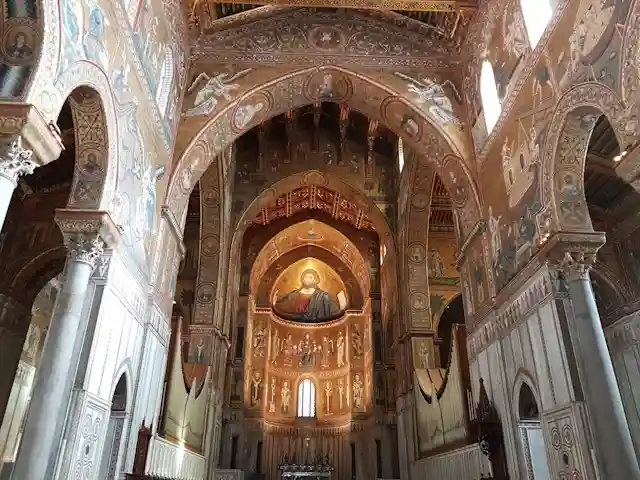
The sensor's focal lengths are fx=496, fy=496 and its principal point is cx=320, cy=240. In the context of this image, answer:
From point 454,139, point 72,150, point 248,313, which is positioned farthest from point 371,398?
point 72,150

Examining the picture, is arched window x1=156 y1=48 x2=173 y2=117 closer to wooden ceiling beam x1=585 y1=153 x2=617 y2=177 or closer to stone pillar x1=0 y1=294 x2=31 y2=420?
stone pillar x1=0 y1=294 x2=31 y2=420

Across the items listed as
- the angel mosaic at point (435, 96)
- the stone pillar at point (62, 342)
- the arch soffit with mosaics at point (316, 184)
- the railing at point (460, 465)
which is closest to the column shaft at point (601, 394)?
the railing at point (460, 465)

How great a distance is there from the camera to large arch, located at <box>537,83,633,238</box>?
7.42 m

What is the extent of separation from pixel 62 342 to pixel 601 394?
7198mm

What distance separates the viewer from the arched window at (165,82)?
34.8ft

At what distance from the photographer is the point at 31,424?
243 inches

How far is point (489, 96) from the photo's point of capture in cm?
1104

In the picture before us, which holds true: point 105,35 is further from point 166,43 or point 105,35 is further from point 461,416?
point 461,416

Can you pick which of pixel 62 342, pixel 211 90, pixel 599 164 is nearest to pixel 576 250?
pixel 599 164

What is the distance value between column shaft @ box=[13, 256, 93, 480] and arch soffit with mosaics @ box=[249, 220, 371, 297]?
1466 centimetres

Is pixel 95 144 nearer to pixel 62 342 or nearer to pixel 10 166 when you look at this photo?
pixel 10 166

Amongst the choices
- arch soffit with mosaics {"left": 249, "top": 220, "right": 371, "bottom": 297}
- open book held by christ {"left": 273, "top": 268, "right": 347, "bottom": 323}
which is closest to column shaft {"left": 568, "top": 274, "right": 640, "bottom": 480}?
arch soffit with mosaics {"left": 249, "top": 220, "right": 371, "bottom": 297}

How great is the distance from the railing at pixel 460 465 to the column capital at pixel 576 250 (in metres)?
4.38

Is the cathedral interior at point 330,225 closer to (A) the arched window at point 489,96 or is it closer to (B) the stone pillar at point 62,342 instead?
(B) the stone pillar at point 62,342
